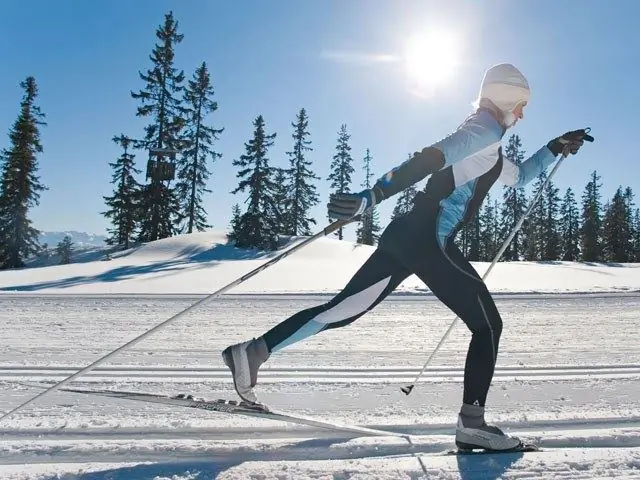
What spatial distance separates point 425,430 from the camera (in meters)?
3.07

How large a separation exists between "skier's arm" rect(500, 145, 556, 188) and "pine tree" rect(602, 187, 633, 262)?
55.2 meters

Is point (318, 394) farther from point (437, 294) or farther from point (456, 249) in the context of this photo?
point (456, 249)

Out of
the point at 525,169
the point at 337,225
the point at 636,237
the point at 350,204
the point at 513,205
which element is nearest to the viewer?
the point at 350,204

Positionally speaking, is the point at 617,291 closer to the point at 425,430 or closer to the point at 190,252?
the point at 425,430

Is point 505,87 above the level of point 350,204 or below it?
above

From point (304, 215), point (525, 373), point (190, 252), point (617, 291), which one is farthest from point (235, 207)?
point (525, 373)

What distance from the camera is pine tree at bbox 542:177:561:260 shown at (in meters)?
51.9

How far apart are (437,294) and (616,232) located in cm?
5758

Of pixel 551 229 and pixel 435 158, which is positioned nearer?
pixel 435 158

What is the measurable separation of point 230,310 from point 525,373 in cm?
515

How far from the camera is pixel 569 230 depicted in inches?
2249

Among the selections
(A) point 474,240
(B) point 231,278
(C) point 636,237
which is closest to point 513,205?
(A) point 474,240

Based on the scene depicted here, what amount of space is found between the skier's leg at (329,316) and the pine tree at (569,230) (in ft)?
190

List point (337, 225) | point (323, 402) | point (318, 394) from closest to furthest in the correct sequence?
Result: point (337, 225) → point (323, 402) → point (318, 394)
